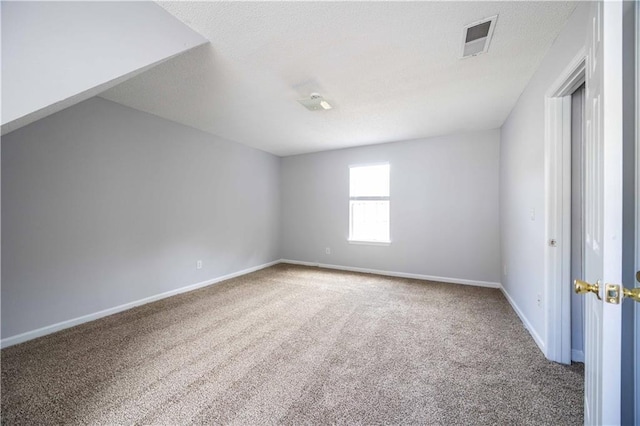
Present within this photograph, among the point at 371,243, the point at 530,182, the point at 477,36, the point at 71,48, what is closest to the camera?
the point at 71,48

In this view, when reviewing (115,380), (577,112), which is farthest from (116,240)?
(577,112)

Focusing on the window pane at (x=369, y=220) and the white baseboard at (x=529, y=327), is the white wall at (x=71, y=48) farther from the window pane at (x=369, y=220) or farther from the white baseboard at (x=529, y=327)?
the window pane at (x=369, y=220)

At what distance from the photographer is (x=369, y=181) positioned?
4602mm

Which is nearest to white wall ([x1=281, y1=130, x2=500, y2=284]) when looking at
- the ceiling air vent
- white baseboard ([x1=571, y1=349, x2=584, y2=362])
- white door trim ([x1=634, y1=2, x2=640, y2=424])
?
white baseboard ([x1=571, y1=349, x2=584, y2=362])

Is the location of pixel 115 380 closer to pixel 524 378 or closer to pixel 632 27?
pixel 524 378

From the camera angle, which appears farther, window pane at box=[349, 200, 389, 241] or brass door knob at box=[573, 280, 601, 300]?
window pane at box=[349, 200, 389, 241]

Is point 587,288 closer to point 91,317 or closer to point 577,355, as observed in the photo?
point 577,355

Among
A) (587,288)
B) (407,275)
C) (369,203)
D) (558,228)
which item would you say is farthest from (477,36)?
(407,275)

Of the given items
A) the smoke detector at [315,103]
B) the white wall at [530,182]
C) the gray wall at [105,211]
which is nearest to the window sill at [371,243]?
the white wall at [530,182]

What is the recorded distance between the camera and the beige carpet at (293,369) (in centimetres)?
138

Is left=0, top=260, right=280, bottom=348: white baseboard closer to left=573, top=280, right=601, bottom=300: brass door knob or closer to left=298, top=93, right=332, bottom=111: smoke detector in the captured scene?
left=298, top=93, right=332, bottom=111: smoke detector

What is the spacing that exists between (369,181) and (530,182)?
260 cm

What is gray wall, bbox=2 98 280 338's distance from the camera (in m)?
2.16

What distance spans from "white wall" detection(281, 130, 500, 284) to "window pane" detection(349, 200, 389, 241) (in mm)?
159
